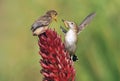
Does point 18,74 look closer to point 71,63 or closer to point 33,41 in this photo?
point 33,41

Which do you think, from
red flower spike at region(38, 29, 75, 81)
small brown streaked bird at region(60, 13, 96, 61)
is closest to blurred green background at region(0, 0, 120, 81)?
small brown streaked bird at region(60, 13, 96, 61)

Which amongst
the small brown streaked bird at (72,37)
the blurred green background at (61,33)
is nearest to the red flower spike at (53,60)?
the small brown streaked bird at (72,37)

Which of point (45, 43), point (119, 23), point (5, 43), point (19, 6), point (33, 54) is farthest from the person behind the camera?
point (19, 6)

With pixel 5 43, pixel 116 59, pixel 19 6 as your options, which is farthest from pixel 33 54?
pixel 116 59

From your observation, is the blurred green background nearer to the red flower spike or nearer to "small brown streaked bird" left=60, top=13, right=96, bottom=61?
"small brown streaked bird" left=60, top=13, right=96, bottom=61

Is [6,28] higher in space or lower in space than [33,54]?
higher

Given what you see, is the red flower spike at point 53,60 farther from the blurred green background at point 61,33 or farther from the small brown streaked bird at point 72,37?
the blurred green background at point 61,33
